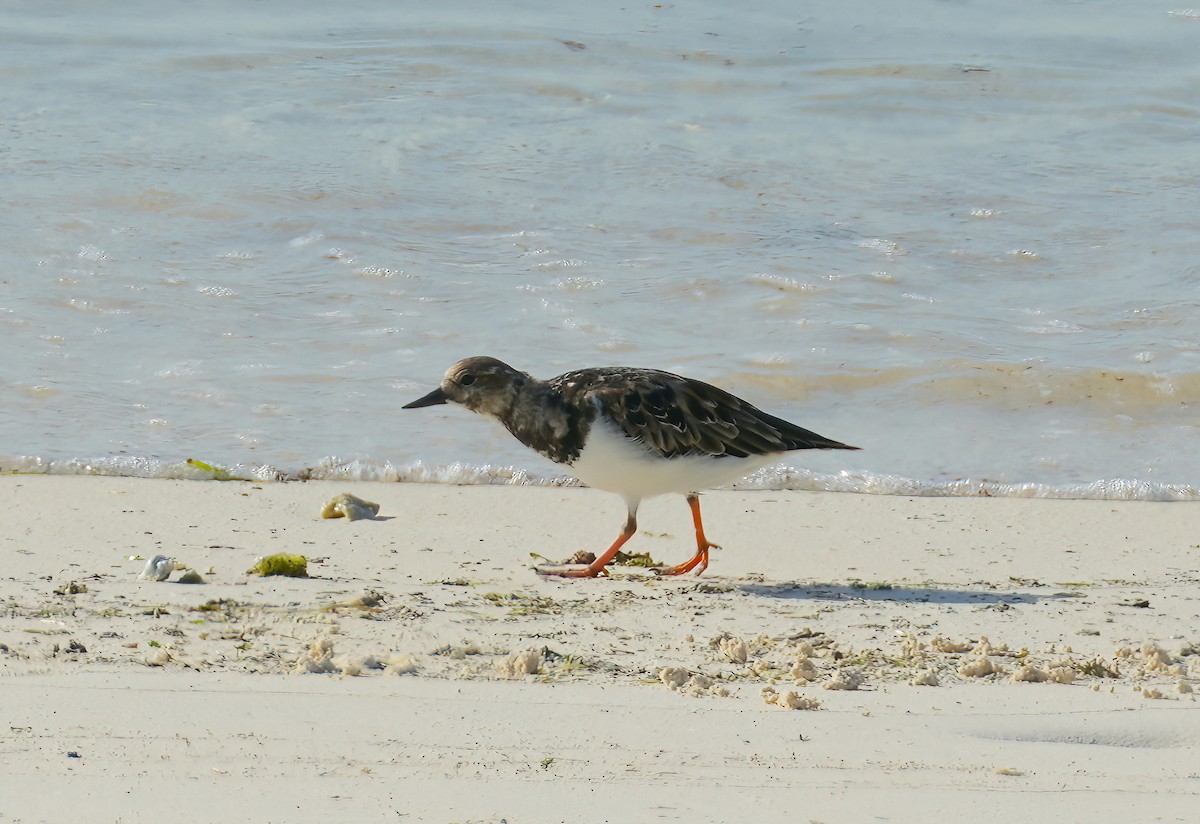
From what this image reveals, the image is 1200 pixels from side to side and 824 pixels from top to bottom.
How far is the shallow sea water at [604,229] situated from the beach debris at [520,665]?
8.25ft

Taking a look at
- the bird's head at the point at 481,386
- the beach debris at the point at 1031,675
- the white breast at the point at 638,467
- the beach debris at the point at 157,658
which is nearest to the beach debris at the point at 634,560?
the white breast at the point at 638,467

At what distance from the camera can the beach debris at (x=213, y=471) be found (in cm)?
611

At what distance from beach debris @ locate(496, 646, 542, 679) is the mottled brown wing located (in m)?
1.39

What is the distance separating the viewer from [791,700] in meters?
3.49

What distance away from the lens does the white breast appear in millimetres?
5047

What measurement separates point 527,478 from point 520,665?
2.55 metres

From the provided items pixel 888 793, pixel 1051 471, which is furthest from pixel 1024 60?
pixel 888 793

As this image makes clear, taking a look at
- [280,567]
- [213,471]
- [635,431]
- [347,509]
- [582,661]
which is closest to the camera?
[582,661]

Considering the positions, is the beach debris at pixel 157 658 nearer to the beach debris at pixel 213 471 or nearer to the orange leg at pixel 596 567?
the orange leg at pixel 596 567

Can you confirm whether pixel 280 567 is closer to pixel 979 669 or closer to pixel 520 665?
pixel 520 665

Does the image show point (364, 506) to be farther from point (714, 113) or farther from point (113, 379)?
point (714, 113)

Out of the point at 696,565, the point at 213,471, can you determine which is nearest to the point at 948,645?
the point at 696,565

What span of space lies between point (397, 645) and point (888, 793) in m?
1.48

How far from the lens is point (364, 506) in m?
5.63
